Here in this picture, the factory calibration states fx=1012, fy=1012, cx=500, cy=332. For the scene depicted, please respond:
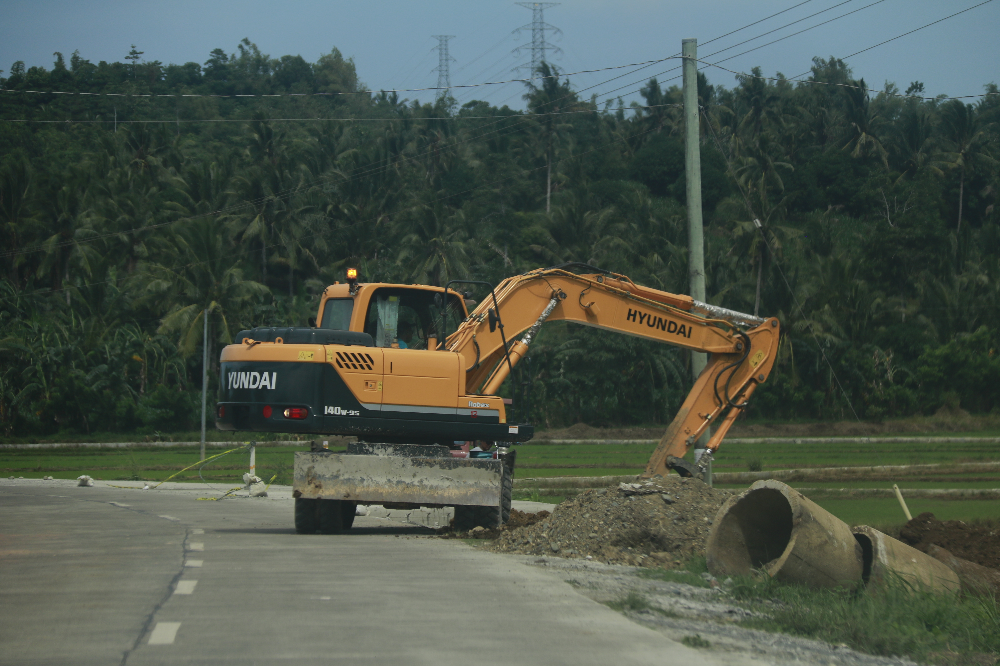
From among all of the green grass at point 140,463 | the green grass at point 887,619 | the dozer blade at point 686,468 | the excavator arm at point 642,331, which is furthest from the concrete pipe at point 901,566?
the green grass at point 140,463

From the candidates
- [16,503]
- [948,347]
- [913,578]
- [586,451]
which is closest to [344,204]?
[586,451]

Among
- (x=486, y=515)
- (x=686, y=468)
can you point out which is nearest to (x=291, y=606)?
(x=486, y=515)

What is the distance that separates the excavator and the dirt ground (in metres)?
37.2

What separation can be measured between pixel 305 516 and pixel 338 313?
3.03m

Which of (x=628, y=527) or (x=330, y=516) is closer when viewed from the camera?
(x=628, y=527)

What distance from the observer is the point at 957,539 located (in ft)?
40.8

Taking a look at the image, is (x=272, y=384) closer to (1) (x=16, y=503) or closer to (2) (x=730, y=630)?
(2) (x=730, y=630)

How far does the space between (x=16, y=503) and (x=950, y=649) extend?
19288 millimetres

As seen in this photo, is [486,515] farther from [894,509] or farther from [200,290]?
[200,290]

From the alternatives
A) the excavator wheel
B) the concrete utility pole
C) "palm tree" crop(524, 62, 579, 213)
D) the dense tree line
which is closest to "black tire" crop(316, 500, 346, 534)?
the excavator wheel

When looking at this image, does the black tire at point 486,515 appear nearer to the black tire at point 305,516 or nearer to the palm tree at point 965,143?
the black tire at point 305,516

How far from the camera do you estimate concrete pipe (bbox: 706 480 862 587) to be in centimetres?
908

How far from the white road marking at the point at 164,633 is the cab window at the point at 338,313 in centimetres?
813

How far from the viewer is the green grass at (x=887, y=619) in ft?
23.4
